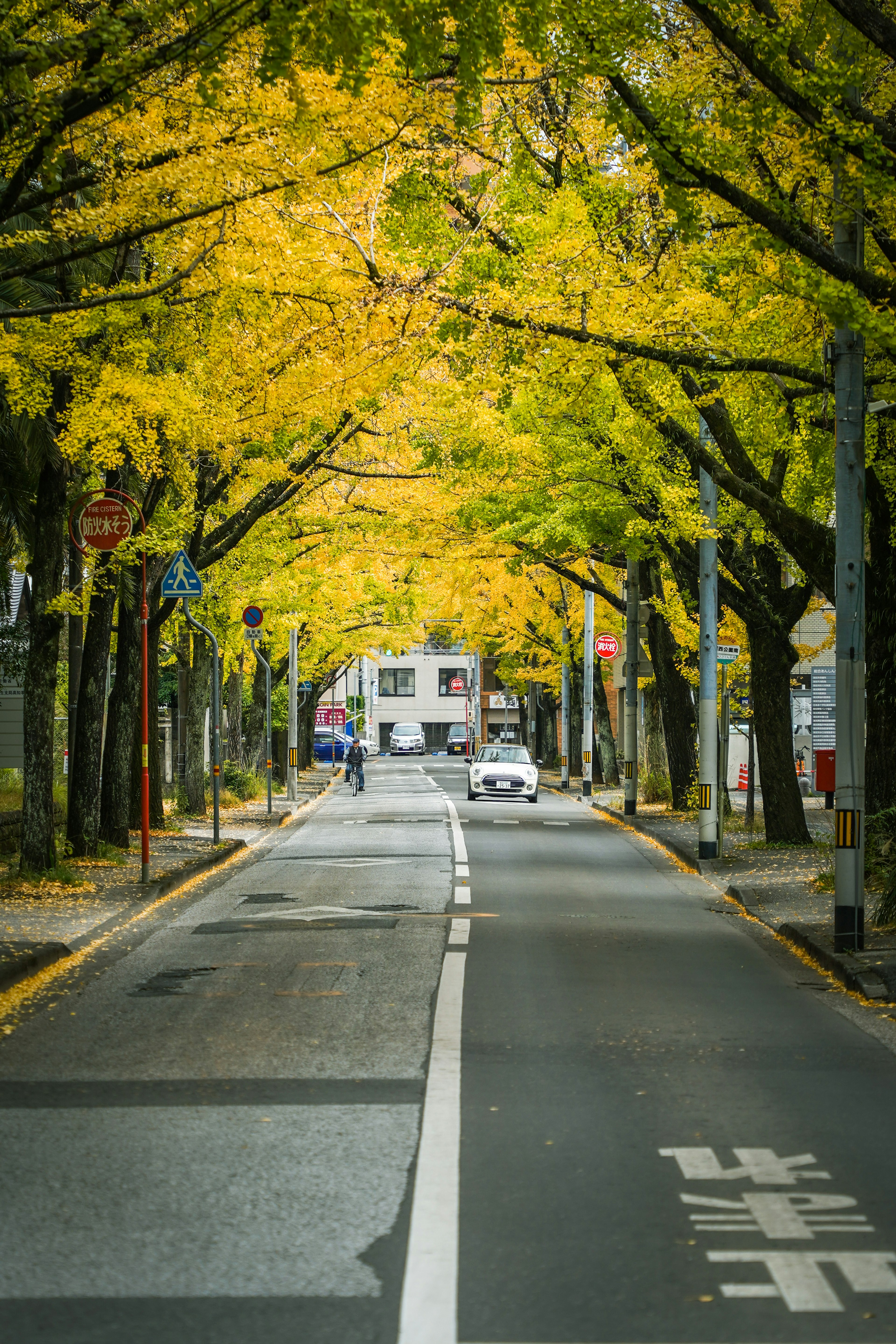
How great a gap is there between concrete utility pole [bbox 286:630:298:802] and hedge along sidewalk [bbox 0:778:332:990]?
504 inches

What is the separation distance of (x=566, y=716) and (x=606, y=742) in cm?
349

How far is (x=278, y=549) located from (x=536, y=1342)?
24.0 metres

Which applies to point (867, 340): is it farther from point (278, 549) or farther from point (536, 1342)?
point (278, 549)

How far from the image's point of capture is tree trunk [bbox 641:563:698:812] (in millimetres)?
29812

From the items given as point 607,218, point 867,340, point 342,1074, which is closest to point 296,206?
point 607,218

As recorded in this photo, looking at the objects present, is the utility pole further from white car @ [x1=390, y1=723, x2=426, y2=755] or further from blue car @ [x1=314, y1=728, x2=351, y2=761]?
white car @ [x1=390, y1=723, x2=426, y2=755]

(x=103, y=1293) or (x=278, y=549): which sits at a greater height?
(x=278, y=549)

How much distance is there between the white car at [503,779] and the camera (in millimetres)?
38969

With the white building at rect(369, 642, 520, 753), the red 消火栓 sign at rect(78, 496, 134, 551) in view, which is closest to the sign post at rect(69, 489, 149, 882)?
the red 消火栓 sign at rect(78, 496, 134, 551)

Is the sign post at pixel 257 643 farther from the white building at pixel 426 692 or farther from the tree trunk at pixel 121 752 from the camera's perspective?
the white building at pixel 426 692

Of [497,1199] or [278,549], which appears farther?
[278,549]

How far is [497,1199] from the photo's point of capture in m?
5.41

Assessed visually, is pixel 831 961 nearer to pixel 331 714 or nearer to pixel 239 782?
pixel 239 782

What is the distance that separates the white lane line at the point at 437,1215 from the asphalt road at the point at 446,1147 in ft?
0.06
